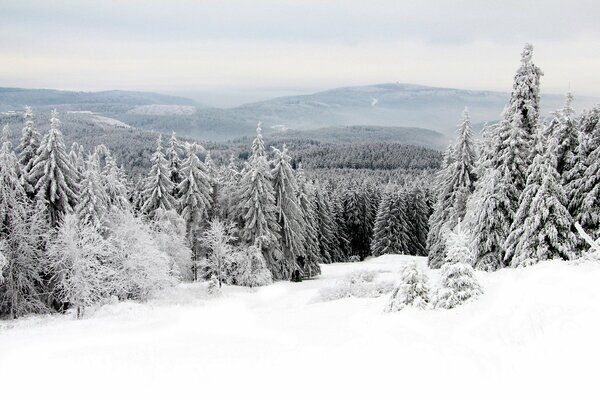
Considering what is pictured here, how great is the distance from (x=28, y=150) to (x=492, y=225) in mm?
31438

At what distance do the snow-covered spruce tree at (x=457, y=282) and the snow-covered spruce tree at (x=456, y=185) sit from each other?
20.0 metres

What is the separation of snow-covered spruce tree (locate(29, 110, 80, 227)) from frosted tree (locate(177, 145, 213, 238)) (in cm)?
984

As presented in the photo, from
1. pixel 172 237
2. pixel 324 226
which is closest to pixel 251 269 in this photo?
pixel 172 237

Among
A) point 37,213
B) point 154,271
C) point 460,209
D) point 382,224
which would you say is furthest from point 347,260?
point 37,213

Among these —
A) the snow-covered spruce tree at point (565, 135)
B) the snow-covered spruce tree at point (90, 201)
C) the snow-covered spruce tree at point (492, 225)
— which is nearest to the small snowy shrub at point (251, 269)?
the snow-covered spruce tree at point (90, 201)

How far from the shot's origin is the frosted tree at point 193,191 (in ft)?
129

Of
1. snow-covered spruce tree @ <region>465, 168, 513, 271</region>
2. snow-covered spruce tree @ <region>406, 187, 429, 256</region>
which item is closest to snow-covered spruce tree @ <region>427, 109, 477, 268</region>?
snow-covered spruce tree @ <region>465, 168, 513, 271</region>

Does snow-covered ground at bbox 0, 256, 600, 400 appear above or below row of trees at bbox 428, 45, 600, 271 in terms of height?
below

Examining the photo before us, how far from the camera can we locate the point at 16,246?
2900 cm

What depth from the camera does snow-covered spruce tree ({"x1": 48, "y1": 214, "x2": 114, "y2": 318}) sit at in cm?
2680

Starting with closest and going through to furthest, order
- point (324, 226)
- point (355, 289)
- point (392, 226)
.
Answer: point (355, 289), point (324, 226), point (392, 226)

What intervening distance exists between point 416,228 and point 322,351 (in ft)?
185

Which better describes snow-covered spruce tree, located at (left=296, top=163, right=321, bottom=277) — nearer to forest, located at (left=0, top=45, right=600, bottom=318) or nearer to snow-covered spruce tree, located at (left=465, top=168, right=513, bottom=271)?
forest, located at (left=0, top=45, right=600, bottom=318)

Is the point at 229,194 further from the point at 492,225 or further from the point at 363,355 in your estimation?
the point at 363,355
